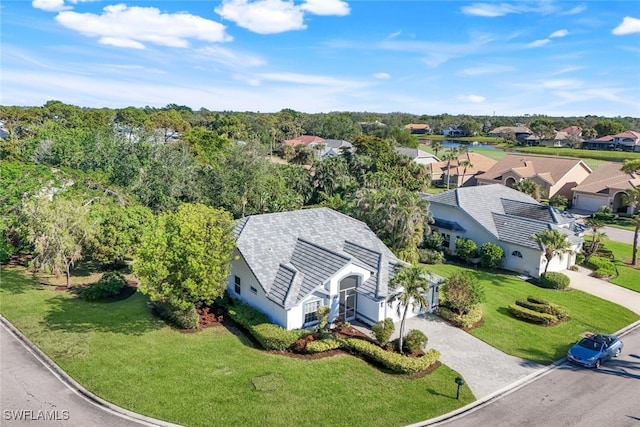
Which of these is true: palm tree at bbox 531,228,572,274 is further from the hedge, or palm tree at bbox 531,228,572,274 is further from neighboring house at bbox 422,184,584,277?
the hedge

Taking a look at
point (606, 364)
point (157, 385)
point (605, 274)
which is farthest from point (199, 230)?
point (605, 274)

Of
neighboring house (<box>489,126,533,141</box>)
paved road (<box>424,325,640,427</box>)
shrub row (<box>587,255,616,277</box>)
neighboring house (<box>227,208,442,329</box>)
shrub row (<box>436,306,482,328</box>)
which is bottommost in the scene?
paved road (<box>424,325,640,427</box>)

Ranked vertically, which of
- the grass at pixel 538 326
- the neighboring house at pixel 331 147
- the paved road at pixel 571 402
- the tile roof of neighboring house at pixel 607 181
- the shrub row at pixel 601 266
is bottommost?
the paved road at pixel 571 402

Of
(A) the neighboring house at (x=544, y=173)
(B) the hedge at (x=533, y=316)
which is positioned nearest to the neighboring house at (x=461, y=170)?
(A) the neighboring house at (x=544, y=173)

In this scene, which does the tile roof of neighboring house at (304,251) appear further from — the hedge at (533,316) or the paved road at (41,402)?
the paved road at (41,402)

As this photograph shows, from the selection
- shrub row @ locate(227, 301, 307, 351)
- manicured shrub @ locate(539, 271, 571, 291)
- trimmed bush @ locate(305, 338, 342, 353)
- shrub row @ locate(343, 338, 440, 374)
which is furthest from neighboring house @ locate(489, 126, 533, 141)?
shrub row @ locate(227, 301, 307, 351)
